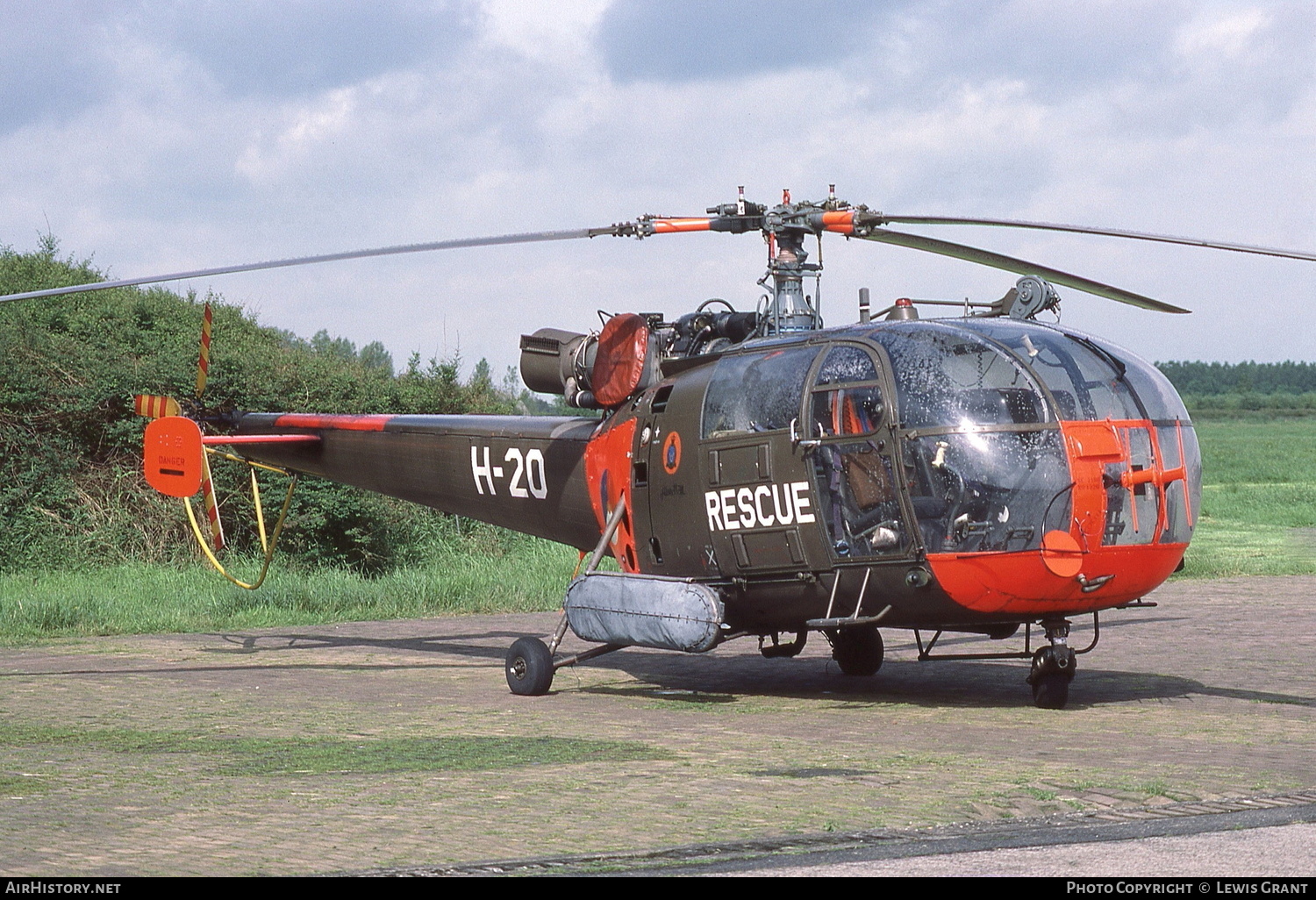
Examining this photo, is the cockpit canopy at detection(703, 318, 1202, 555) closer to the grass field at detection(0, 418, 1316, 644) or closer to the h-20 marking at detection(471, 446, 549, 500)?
the h-20 marking at detection(471, 446, 549, 500)

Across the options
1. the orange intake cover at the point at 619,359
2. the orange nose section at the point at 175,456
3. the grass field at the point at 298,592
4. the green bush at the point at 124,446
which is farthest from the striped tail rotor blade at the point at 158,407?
the green bush at the point at 124,446

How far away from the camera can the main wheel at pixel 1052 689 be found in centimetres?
1078

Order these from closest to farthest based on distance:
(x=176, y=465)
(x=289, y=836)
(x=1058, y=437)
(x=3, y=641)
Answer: (x=289, y=836)
(x=1058, y=437)
(x=176, y=465)
(x=3, y=641)

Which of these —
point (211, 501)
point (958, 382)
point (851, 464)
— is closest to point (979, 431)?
point (958, 382)

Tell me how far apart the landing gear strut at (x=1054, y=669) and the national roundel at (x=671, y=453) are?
300 cm

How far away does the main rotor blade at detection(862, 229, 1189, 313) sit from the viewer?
11.3 meters

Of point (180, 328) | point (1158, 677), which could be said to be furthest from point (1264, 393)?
point (1158, 677)

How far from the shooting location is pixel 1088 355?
34.2 ft

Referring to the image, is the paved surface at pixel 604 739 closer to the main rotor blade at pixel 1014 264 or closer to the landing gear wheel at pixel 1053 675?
the landing gear wheel at pixel 1053 675

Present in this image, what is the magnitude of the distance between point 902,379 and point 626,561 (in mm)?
3321

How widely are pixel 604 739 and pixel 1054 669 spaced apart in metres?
3.33

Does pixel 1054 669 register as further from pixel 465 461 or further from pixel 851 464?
pixel 465 461

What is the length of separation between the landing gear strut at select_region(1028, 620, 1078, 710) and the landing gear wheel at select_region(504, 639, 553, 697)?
12.5 feet

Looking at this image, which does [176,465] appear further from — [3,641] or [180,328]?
[180,328]
